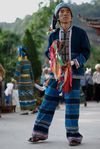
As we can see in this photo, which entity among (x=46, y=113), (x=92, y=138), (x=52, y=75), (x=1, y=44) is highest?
(x=52, y=75)

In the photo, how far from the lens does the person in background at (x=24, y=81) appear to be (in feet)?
51.2

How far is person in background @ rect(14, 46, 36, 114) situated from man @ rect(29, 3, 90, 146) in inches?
321

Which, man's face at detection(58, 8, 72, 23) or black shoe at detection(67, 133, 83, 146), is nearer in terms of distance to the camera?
black shoe at detection(67, 133, 83, 146)

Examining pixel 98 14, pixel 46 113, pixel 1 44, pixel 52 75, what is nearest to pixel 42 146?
pixel 46 113

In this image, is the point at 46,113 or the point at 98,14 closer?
the point at 46,113

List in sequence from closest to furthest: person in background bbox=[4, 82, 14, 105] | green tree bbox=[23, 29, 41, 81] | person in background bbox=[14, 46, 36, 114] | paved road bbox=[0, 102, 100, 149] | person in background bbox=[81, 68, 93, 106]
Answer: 1. paved road bbox=[0, 102, 100, 149]
2. person in background bbox=[14, 46, 36, 114]
3. person in background bbox=[4, 82, 14, 105]
4. person in background bbox=[81, 68, 93, 106]
5. green tree bbox=[23, 29, 41, 81]

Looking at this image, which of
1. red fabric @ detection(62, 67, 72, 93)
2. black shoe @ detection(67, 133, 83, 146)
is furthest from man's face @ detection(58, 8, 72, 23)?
black shoe @ detection(67, 133, 83, 146)

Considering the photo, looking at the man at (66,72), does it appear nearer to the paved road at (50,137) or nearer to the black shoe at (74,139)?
the black shoe at (74,139)

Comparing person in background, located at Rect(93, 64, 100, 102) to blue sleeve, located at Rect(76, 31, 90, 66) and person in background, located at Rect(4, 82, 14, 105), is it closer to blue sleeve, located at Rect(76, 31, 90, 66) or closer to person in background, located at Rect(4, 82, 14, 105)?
person in background, located at Rect(4, 82, 14, 105)

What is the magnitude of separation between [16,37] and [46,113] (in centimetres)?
4547

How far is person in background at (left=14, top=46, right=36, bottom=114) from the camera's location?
1561cm

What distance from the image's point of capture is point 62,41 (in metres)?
7.31

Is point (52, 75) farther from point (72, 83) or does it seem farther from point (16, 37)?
point (16, 37)

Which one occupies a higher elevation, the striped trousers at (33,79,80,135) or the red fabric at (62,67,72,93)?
the red fabric at (62,67,72,93)
